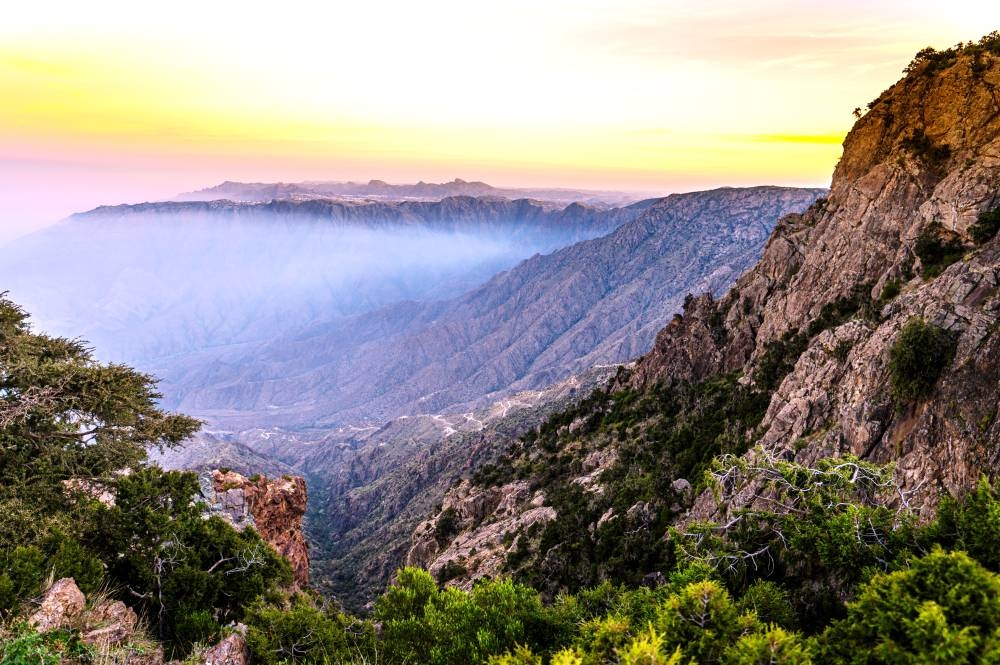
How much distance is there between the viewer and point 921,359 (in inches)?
985

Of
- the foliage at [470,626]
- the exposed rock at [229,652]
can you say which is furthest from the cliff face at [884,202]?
the exposed rock at [229,652]

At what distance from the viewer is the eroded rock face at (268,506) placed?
131 ft

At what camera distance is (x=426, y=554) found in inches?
2726

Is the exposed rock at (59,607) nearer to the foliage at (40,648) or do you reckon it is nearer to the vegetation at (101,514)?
the vegetation at (101,514)

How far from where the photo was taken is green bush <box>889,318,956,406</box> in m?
25.0

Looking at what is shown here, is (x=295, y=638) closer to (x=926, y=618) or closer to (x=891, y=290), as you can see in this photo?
(x=926, y=618)

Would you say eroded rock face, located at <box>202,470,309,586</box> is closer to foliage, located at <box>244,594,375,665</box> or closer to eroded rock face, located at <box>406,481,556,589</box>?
eroded rock face, located at <box>406,481,556,589</box>

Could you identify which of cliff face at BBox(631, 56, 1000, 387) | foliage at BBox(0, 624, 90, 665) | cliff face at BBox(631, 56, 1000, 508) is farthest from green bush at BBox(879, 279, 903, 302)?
foliage at BBox(0, 624, 90, 665)

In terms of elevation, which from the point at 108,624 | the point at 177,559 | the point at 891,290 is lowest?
the point at 177,559

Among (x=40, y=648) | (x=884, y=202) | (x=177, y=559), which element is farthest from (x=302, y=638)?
(x=884, y=202)

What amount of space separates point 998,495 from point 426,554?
62.7 meters

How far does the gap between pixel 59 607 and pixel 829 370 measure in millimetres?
36650

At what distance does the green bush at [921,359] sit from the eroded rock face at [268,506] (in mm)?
37145

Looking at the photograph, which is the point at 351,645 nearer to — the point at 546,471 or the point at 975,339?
the point at 975,339
